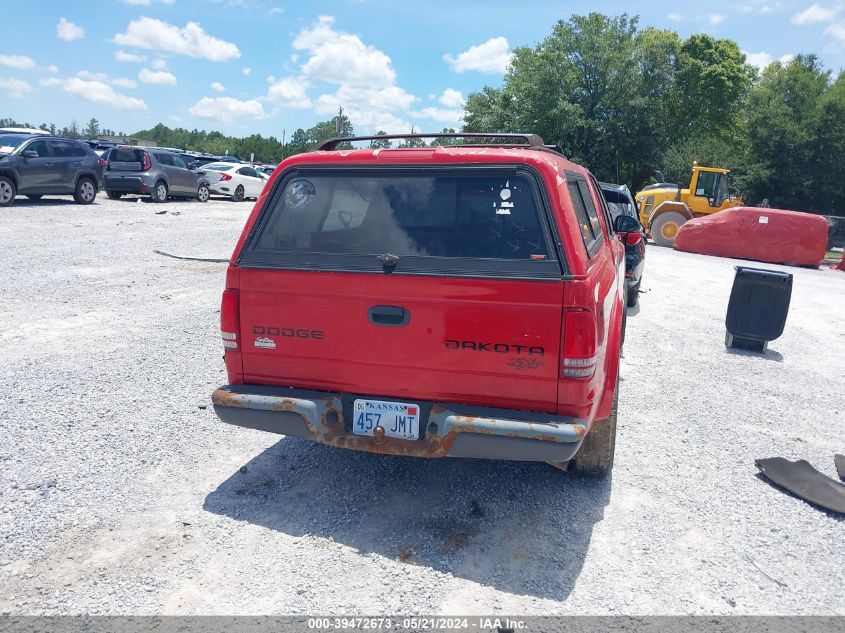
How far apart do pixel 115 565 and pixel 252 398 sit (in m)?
1.04

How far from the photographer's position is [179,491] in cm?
384

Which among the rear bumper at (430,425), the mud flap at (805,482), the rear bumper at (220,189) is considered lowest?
the mud flap at (805,482)

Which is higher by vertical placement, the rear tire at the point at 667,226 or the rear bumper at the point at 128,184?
the rear bumper at the point at 128,184

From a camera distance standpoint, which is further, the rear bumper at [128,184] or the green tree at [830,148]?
the green tree at [830,148]

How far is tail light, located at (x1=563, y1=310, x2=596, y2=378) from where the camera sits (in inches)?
124

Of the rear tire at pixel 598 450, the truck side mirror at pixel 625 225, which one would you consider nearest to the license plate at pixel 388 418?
the rear tire at pixel 598 450

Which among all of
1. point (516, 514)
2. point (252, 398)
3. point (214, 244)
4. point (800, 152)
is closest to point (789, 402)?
point (516, 514)

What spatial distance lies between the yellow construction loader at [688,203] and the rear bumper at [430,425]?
63.5 feet

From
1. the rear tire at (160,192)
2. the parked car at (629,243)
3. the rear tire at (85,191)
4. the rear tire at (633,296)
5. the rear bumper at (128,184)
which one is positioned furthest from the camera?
the rear tire at (160,192)

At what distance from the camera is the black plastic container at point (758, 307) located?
301 inches

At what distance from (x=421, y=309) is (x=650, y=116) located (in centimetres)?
3749

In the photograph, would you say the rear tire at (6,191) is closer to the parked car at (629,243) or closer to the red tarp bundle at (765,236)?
the parked car at (629,243)

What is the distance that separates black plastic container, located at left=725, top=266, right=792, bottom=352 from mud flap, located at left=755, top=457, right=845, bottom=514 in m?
3.40

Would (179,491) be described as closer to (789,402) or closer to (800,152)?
(789,402)
